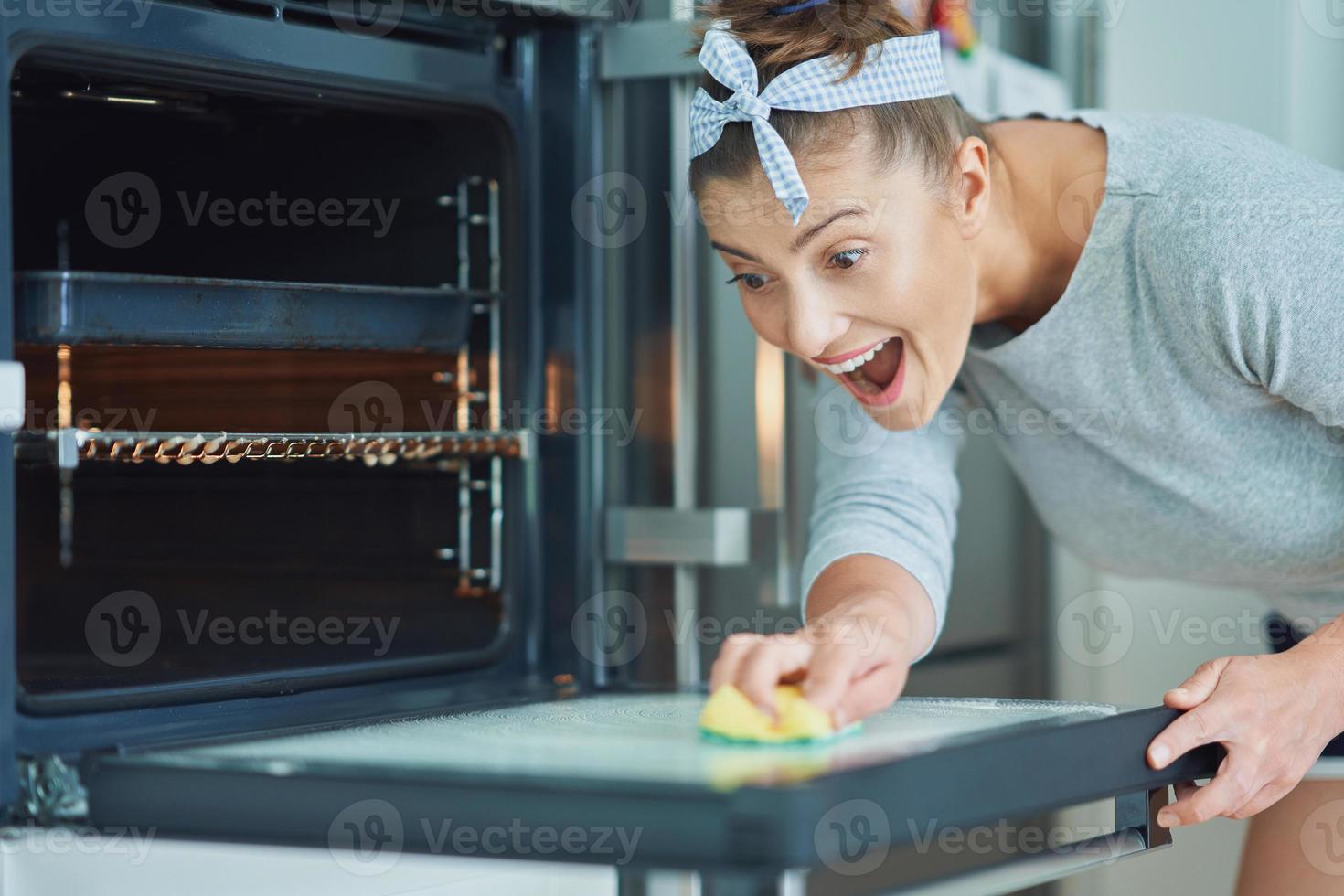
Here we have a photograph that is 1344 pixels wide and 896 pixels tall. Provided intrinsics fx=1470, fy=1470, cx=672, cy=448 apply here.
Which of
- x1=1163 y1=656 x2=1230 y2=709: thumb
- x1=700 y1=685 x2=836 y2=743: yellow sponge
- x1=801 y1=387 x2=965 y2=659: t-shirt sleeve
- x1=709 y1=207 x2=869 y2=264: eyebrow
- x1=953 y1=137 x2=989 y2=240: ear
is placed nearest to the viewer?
x1=700 y1=685 x2=836 y2=743: yellow sponge

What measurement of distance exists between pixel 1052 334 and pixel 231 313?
2.17 feet

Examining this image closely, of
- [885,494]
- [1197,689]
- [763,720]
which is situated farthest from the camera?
[885,494]

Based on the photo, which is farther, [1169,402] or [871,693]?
[1169,402]

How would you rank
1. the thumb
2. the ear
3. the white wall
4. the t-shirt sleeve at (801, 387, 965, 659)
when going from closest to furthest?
the thumb < the ear < the t-shirt sleeve at (801, 387, 965, 659) < the white wall

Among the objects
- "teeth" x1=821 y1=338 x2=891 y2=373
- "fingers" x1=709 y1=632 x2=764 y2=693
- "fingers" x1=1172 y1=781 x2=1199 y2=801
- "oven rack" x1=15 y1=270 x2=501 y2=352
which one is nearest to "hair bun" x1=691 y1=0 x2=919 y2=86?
"teeth" x1=821 y1=338 x2=891 y2=373

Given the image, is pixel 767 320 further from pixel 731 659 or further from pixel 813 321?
pixel 731 659

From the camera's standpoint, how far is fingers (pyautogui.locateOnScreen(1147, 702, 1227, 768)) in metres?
0.90

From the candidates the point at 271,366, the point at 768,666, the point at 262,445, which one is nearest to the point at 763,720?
the point at 768,666

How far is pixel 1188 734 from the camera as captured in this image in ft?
Result: 3.00

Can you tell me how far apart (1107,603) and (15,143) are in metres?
1.47

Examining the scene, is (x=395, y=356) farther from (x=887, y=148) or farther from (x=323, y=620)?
(x=887, y=148)

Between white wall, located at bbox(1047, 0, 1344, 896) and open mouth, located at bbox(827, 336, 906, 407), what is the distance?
2.82 feet

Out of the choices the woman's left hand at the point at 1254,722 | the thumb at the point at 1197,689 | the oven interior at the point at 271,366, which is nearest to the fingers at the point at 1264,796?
the woman's left hand at the point at 1254,722

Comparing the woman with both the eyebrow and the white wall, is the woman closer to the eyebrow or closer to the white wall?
the eyebrow
